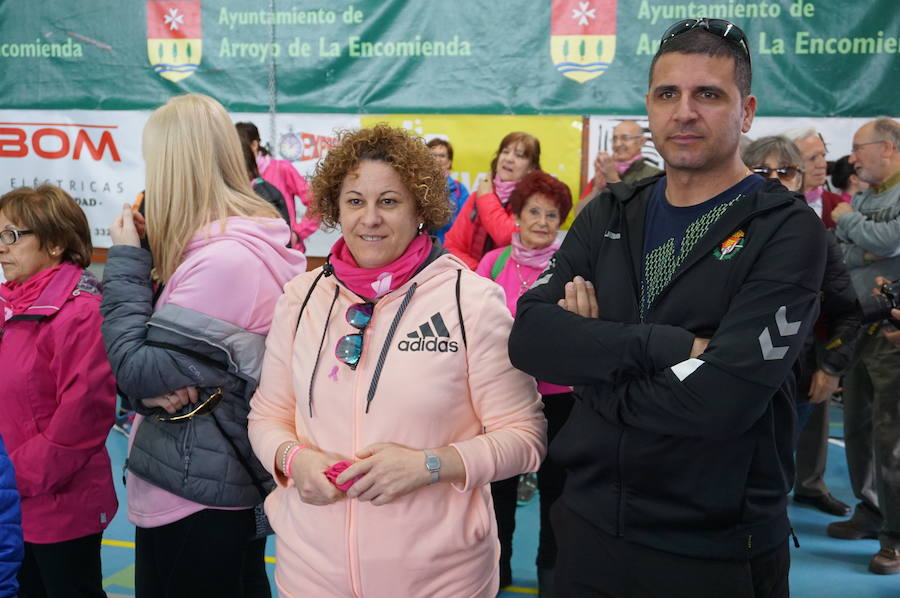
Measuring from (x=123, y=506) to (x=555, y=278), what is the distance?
3.47 metres

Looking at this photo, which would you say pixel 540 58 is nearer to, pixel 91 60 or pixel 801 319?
pixel 91 60

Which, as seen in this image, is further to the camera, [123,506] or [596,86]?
[596,86]

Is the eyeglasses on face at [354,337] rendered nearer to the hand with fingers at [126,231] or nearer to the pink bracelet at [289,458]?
the pink bracelet at [289,458]

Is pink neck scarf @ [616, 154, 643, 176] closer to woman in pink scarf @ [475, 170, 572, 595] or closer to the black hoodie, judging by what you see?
woman in pink scarf @ [475, 170, 572, 595]

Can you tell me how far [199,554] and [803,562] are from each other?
9.91 ft

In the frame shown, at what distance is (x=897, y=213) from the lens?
3.97 meters

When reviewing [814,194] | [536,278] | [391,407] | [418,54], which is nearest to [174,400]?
[391,407]

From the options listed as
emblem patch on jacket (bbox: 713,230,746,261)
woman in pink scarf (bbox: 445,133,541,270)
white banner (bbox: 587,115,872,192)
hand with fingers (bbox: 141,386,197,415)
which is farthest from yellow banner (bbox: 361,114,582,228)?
emblem patch on jacket (bbox: 713,230,746,261)

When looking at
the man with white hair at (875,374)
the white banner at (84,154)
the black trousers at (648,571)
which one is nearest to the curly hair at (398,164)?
the black trousers at (648,571)

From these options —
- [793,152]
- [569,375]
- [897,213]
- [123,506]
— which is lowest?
[123,506]

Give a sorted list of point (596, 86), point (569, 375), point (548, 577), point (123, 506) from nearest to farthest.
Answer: point (569, 375), point (548, 577), point (123, 506), point (596, 86)

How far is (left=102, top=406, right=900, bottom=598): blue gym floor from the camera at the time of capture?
3646 millimetres

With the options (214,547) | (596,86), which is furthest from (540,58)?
(214,547)

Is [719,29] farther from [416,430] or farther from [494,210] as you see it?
[494,210]
